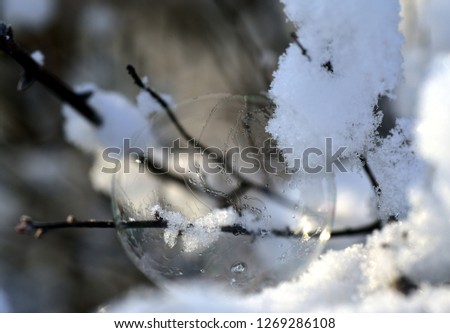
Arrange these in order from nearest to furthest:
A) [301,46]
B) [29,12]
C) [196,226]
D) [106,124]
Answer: [301,46] < [196,226] < [106,124] < [29,12]

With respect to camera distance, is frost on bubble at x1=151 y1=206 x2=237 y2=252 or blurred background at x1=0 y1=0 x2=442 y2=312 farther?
blurred background at x1=0 y1=0 x2=442 y2=312

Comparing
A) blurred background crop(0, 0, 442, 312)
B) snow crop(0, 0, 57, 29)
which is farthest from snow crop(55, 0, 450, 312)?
snow crop(0, 0, 57, 29)

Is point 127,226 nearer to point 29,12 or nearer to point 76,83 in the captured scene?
point 76,83

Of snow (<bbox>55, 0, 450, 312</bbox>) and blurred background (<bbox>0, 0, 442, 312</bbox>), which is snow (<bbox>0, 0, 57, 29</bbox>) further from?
snow (<bbox>55, 0, 450, 312</bbox>)

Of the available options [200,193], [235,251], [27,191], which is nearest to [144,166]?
[200,193]

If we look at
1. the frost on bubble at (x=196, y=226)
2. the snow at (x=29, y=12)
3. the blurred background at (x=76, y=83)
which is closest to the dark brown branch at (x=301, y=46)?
the frost on bubble at (x=196, y=226)

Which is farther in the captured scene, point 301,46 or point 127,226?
point 127,226

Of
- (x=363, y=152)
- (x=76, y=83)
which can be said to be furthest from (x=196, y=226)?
(x=76, y=83)

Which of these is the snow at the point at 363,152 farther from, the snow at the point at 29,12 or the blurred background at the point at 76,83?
the snow at the point at 29,12
